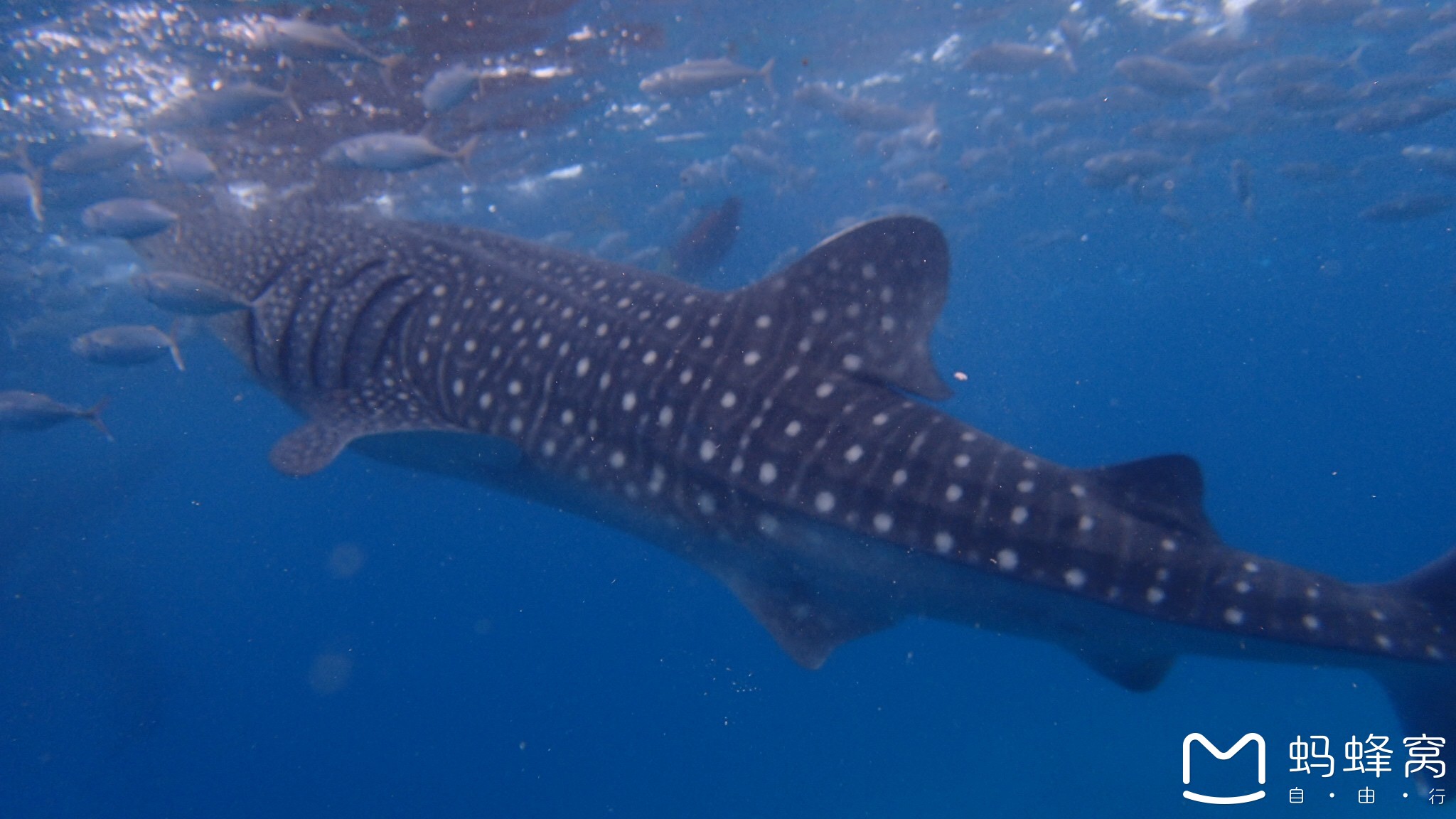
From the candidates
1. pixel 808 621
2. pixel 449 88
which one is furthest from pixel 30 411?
pixel 808 621

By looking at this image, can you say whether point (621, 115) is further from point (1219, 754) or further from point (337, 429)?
point (1219, 754)

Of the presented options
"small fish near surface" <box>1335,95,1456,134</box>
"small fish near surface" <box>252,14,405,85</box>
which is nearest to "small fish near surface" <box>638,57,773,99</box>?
"small fish near surface" <box>252,14,405,85</box>

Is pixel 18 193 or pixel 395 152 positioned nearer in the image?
pixel 395 152

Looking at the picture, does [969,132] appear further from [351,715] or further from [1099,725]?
[351,715]

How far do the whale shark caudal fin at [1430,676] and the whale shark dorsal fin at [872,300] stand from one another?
1.96m

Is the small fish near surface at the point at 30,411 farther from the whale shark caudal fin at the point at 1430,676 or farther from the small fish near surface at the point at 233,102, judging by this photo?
the whale shark caudal fin at the point at 1430,676

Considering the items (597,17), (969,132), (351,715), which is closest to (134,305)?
(351,715)

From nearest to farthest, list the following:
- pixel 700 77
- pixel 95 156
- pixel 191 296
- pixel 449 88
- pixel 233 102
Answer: pixel 191 296 → pixel 449 88 → pixel 233 102 → pixel 95 156 → pixel 700 77

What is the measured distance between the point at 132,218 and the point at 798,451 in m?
8.02

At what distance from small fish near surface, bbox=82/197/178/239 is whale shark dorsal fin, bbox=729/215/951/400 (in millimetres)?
6854

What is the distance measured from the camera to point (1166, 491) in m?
3.06

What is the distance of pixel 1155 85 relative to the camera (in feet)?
45.5

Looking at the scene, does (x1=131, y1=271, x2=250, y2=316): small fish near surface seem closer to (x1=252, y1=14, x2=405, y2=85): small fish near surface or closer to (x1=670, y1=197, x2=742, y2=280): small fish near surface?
(x1=252, y1=14, x2=405, y2=85): small fish near surface

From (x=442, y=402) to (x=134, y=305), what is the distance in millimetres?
23676
